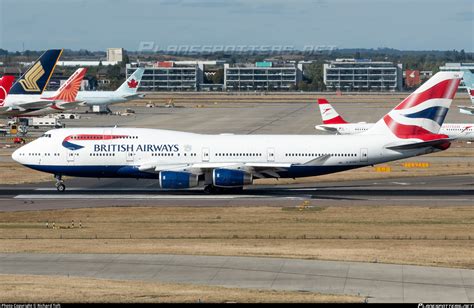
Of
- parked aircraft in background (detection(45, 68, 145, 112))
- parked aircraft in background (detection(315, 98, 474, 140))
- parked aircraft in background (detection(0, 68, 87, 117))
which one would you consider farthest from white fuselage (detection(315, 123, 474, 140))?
parked aircraft in background (detection(45, 68, 145, 112))

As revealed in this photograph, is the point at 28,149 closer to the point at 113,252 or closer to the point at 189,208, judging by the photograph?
the point at 189,208

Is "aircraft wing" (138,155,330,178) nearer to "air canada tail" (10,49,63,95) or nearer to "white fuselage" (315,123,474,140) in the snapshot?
"white fuselage" (315,123,474,140)

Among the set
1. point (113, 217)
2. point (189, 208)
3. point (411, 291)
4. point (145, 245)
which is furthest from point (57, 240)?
point (411, 291)

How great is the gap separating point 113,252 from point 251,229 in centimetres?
950

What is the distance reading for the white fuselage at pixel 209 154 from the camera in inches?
2277

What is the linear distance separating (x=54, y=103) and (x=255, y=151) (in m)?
62.3

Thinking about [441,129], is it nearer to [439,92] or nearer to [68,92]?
[439,92]

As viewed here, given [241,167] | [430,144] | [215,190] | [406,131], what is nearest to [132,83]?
[215,190]

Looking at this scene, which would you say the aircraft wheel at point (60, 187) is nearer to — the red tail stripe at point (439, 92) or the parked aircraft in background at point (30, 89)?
the red tail stripe at point (439, 92)

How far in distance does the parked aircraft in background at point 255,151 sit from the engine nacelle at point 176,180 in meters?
0.53

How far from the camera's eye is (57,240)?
40.8 metres

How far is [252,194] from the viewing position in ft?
191

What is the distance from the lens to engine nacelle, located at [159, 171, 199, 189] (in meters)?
56.2

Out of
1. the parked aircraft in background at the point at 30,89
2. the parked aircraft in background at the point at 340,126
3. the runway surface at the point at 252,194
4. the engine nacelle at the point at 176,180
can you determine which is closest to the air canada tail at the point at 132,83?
the parked aircraft in background at the point at 30,89
